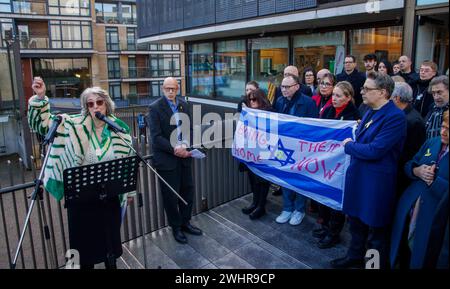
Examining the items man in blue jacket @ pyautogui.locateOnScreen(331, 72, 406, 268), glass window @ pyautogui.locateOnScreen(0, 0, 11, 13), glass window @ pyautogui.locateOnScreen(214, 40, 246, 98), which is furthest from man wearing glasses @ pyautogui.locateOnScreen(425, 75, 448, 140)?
glass window @ pyautogui.locateOnScreen(0, 0, 11, 13)

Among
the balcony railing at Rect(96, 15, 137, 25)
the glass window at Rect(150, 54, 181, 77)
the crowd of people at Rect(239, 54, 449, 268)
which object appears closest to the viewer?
the crowd of people at Rect(239, 54, 449, 268)

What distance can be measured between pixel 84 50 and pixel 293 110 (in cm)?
3475

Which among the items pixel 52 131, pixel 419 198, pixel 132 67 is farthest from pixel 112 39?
pixel 419 198

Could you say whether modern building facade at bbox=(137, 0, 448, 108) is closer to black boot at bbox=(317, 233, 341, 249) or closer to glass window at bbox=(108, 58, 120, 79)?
black boot at bbox=(317, 233, 341, 249)

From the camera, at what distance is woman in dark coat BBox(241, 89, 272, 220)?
4863mm

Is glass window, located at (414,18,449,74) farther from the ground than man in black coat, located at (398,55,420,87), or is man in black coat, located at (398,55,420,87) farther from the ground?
glass window, located at (414,18,449,74)

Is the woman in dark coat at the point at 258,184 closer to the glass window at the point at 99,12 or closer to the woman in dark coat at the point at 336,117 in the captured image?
the woman in dark coat at the point at 336,117

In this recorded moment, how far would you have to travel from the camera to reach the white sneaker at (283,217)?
15.5 feet

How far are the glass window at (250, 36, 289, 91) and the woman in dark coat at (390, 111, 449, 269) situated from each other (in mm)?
9063

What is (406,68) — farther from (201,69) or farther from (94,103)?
(201,69)

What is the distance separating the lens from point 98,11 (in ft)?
123

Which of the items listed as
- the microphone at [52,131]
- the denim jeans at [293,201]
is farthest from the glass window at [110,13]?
the microphone at [52,131]

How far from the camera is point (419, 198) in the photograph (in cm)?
276
